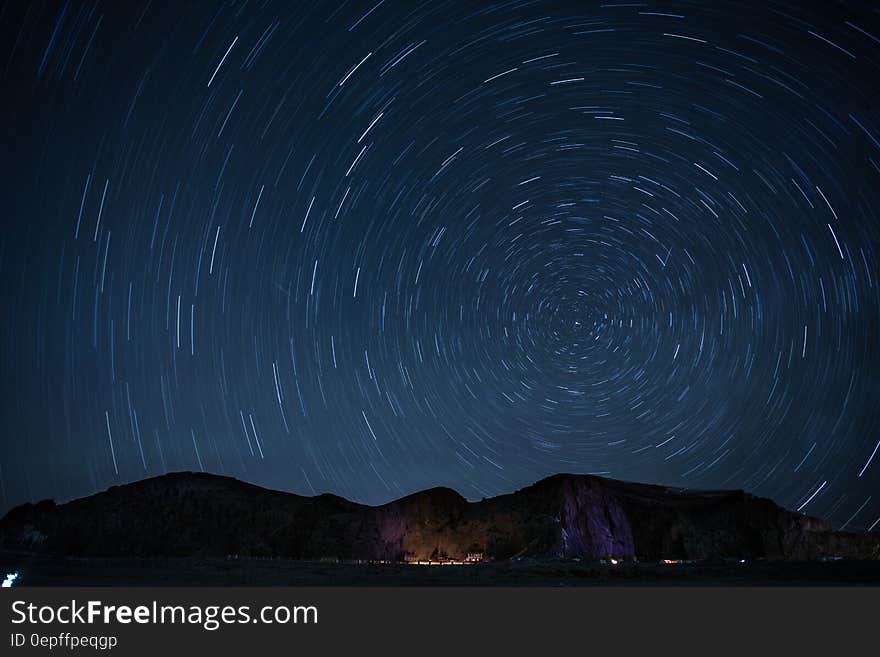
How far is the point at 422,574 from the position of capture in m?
38.3

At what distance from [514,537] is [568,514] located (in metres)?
6.11

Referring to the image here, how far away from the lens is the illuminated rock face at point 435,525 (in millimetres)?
69312

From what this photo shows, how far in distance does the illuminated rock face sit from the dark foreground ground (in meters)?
23.9

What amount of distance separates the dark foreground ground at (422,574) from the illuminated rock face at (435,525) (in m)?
23.9

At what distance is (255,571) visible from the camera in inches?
1475

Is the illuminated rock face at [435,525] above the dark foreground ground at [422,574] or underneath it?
above

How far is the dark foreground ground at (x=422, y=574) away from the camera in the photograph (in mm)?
32062

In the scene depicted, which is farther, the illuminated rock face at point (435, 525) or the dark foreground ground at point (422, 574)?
the illuminated rock face at point (435, 525)

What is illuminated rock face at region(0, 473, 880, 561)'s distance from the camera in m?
69.3

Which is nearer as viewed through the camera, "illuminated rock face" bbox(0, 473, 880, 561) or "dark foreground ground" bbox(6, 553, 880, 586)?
"dark foreground ground" bbox(6, 553, 880, 586)

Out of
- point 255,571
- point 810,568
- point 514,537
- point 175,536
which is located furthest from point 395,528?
point 810,568

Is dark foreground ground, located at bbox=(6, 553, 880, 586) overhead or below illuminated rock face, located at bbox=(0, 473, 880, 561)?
below

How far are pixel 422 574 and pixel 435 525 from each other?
3361 cm
